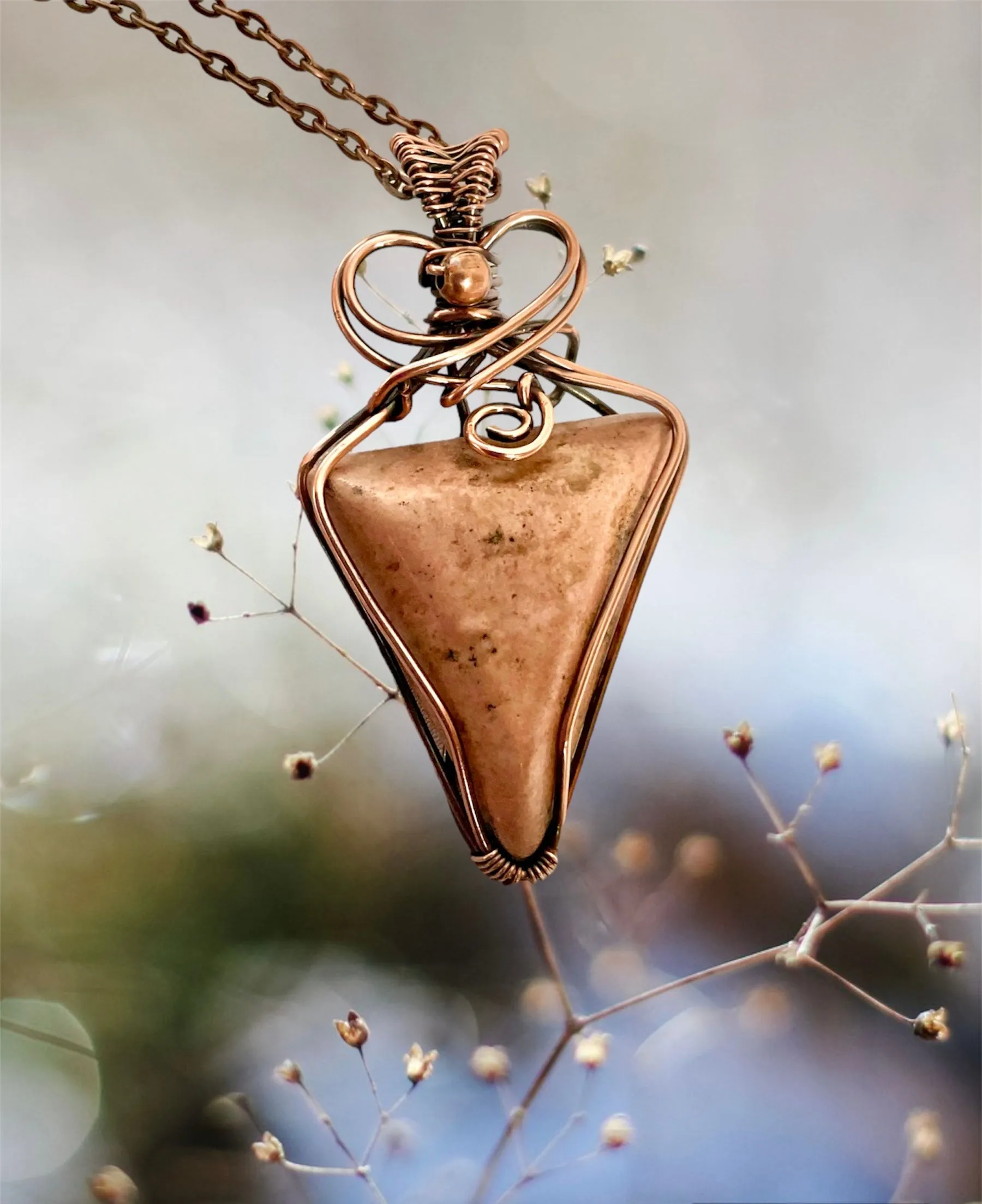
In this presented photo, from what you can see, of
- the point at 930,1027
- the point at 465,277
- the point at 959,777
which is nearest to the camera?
the point at 465,277

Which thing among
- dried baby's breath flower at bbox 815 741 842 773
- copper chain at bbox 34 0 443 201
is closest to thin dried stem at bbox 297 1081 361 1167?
dried baby's breath flower at bbox 815 741 842 773

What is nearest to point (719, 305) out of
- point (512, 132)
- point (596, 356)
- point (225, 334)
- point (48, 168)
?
point (596, 356)

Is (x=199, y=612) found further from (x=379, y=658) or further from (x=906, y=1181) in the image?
(x=906, y=1181)

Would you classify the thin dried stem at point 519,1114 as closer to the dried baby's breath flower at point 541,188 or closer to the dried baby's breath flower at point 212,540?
the dried baby's breath flower at point 212,540

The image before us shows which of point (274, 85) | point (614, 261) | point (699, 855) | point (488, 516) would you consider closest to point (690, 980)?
point (699, 855)

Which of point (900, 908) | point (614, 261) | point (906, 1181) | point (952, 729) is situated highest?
point (614, 261)

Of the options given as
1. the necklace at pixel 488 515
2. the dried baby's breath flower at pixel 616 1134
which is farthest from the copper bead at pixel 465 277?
the dried baby's breath flower at pixel 616 1134

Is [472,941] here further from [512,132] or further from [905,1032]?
[512,132]
